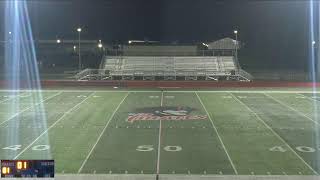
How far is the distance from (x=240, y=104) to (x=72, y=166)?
1469 centimetres

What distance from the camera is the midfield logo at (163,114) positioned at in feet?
70.2

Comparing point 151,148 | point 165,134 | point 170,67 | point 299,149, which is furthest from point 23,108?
point 170,67

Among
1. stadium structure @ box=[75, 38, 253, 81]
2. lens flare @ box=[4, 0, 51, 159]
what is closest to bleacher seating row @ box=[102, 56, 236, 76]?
stadium structure @ box=[75, 38, 253, 81]

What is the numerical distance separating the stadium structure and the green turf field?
17358mm

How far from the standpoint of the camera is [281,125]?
19.7 m

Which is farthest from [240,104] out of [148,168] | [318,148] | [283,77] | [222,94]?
[283,77]

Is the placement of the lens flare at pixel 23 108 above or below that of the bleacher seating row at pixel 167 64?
below

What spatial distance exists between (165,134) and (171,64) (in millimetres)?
35497

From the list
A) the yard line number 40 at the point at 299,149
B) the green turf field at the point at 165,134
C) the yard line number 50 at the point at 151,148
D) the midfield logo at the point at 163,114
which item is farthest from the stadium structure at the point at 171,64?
the yard line number 50 at the point at 151,148

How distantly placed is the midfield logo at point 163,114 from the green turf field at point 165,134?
0.04 metres

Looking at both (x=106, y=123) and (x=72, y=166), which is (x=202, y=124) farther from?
(x=72, y=166)

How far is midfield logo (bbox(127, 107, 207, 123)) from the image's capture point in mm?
21406

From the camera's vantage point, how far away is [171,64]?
5297 centimetres

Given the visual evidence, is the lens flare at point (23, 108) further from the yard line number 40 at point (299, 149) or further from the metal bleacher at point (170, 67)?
the metal bleacher at point (170, 67)
